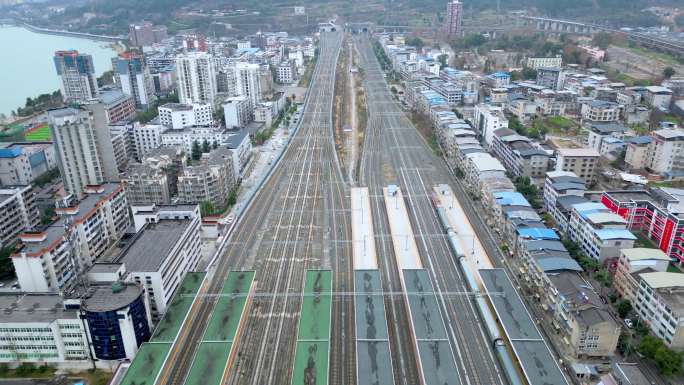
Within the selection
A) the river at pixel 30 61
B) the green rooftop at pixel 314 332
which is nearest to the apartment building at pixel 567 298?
the green rooftop at pixel 314 332

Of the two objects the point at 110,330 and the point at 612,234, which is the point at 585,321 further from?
the point at 110,330

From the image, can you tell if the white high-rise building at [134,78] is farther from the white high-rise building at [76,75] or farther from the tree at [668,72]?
the tree at [668,72]

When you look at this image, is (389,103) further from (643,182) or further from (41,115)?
(41,115)

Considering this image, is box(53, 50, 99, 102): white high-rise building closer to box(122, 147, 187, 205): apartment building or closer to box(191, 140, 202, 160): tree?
box(191, 140, 202, 160): tree

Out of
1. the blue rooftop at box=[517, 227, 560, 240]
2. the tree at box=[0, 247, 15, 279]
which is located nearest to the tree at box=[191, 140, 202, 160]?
the tree at box=[0, 247, 15, 279]

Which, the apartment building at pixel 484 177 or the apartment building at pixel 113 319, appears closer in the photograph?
the apartment building at pixel 113 319

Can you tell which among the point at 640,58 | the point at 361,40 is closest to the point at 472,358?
the point at 640,58
